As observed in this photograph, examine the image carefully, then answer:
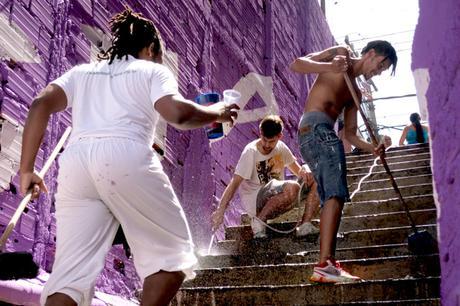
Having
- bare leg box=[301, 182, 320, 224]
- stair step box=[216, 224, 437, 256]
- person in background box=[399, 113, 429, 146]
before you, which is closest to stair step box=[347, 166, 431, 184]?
bare leg box=[301, 182, 320, 224]

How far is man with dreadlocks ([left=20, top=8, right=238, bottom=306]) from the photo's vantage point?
2.50m

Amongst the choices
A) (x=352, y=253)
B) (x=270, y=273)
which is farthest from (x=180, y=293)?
(x=352, y=253)

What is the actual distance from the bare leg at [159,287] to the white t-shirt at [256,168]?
12.7 feet

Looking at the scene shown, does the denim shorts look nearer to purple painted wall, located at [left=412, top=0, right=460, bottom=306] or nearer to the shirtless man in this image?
the shirtless man

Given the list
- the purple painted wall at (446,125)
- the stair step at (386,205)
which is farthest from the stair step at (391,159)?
the purple painted wall at (446,125)

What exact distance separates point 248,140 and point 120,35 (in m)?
6.62

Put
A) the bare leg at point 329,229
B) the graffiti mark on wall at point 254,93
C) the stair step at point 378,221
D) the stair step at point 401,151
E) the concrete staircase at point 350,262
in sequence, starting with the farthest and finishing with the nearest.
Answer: the graffiti mark on wall at point 254,93
the stair step at point 401,151
the stair step at point 378,221
the bare leg at point 329,229
the concrete staircase at point 350,262

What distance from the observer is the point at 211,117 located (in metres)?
2.79

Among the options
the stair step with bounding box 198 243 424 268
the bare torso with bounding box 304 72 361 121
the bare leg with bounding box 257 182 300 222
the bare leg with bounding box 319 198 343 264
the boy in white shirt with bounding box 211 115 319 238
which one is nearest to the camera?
the bare leg with bounding box 319 198 343 264

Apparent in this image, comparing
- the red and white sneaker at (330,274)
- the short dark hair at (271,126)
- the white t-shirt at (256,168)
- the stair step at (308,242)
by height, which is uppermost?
the short dark hair at (271,126)

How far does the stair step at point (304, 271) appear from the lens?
4.16 meters

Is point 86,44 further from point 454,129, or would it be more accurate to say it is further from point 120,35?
point 454,129

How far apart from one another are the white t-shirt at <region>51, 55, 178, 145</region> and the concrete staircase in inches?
71.4

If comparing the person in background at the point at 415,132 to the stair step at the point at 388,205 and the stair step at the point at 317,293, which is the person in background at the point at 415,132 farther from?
the stair step at the point at 317,293
